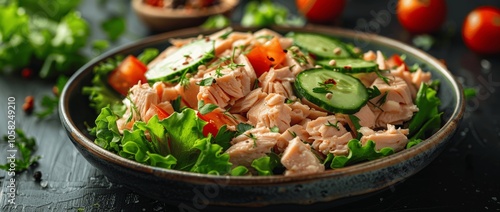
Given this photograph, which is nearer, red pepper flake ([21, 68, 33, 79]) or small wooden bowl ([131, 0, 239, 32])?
red pepper flake ([21, 68, 33, 79])

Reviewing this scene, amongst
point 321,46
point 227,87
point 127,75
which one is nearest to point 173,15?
point 127,75

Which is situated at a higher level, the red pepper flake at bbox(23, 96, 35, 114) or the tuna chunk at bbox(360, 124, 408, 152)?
the tuna chunk at bbox(360, 124, 408, 152)

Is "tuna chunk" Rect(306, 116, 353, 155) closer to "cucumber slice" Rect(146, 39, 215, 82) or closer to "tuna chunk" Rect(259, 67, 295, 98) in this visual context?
"tuna chunk" Rect(259, 67, 295, 98)

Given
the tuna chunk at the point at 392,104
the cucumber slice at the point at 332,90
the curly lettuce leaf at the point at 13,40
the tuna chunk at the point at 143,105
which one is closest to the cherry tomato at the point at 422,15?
the tuna chunk at the point at 392,104

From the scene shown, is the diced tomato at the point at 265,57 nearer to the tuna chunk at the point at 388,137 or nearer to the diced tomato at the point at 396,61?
the tuna chunk at the point at 388,137

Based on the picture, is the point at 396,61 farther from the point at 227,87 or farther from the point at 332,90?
the point at 227,87

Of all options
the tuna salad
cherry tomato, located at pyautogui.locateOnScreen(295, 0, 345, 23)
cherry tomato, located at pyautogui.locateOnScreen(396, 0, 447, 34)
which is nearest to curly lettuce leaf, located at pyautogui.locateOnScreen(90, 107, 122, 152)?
the tuna salad

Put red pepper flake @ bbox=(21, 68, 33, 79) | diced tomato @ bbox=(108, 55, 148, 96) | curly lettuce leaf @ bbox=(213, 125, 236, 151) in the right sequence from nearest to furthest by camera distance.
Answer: curly lettuce leaf @ bbox=(213, 125, 236, 151) → diced tomato @ bbox=(108, 55, 148, 96) → red pepper flake @ bbox=(21, 68, 33, 79)
